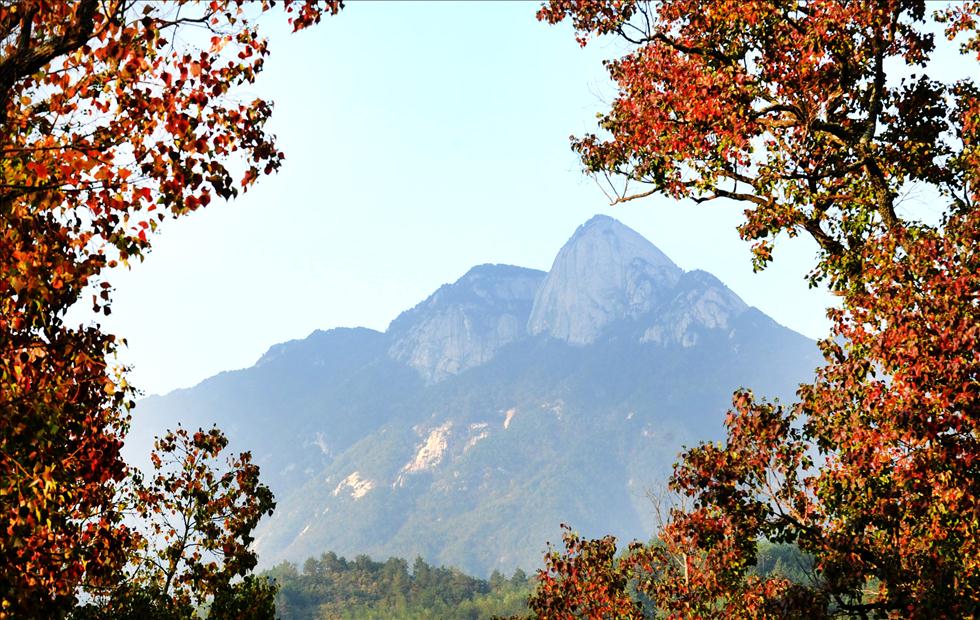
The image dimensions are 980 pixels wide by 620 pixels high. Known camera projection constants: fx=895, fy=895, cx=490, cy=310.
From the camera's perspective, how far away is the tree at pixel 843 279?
9.09m

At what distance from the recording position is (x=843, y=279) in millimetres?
11633

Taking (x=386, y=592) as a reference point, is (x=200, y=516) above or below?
above

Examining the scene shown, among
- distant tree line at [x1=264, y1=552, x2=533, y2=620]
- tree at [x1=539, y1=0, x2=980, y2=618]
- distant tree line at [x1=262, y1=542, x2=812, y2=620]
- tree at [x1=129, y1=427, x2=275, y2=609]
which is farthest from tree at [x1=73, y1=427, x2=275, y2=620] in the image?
distant tree line at [x1=264, y1=552, x2=533, y2=620]

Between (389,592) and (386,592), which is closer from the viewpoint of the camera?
(389,592)

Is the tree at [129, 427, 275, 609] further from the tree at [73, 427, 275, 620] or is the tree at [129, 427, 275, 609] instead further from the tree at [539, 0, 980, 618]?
the tree at [539, 0, 980, 618]

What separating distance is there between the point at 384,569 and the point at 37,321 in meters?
163

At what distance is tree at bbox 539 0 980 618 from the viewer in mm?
9094

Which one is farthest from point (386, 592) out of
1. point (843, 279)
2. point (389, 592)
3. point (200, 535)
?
point (843, 279)

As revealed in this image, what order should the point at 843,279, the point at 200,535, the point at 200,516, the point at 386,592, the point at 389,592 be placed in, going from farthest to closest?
the point at 386,592 < the point at 389,592 < the point at 200,535 < the point at 200,516 < the point at 843,279

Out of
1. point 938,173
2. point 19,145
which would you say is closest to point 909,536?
point 938,173

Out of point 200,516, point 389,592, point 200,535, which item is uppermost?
point 200,516

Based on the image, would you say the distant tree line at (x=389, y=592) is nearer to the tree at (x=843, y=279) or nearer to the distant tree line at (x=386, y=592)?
the distant tree line at (x=386, y=592)

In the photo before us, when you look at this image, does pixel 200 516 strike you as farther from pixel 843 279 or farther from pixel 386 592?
pixel 386 592

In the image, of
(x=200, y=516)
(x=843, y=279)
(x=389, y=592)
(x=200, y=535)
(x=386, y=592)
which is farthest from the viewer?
(x=386, y=592)
